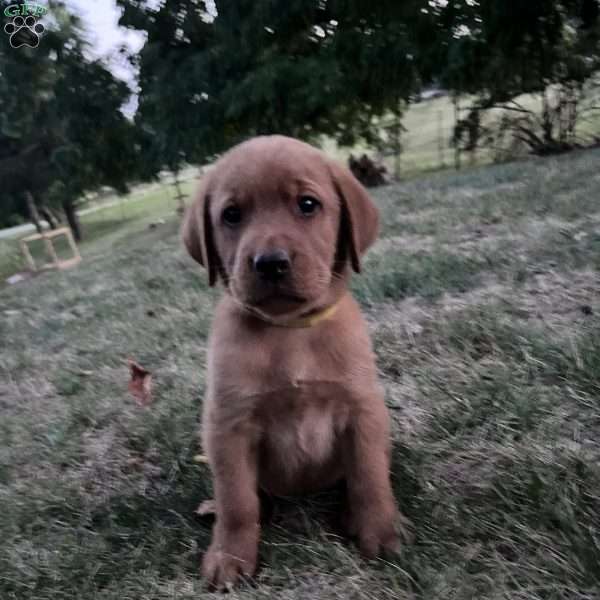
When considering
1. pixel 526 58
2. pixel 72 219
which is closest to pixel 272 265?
pixel 526 58

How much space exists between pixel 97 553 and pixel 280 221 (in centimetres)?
112

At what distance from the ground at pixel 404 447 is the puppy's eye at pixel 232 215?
909 millimetres

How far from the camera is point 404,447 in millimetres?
2082

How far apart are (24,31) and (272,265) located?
13396 millimetres

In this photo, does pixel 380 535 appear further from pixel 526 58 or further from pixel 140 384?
pixel 526 58

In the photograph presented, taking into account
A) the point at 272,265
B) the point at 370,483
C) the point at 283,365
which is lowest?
the point at 370,483

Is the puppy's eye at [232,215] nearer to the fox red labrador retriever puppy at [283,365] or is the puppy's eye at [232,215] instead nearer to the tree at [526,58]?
the fox red labrador retriever puppy at [283,365]

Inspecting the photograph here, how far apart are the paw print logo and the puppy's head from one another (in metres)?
11.5

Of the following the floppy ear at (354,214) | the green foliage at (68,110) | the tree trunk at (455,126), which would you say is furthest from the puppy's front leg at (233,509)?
the green foliage at (68,110)

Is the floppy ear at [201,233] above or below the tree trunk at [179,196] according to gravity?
above

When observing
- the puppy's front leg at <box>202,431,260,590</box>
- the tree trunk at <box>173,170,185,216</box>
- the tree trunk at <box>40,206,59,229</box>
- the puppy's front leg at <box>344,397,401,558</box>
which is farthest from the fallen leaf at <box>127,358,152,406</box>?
the tree trunk at <box>40,206,59,229</box>

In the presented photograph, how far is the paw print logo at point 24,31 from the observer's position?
1141 cm

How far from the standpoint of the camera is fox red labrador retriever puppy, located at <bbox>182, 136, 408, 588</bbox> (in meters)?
1.62

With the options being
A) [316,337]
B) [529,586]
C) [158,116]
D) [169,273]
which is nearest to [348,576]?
[529,586]
